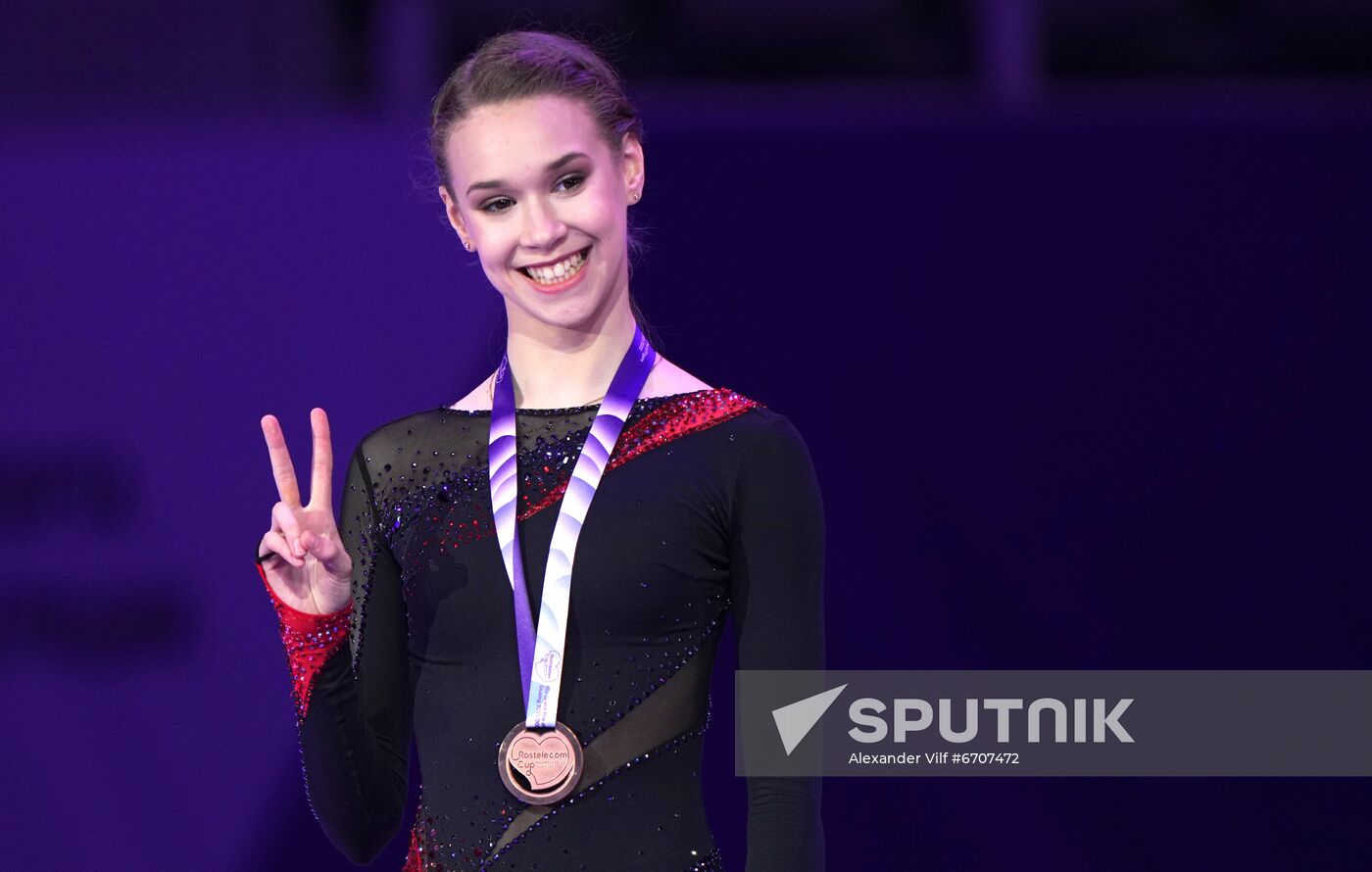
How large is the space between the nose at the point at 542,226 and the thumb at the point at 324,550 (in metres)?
0.40

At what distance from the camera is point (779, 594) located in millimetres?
1689

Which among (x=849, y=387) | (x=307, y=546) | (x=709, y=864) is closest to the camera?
(x=307, y=546)

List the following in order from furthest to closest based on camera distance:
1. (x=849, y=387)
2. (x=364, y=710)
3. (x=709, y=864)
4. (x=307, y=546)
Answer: (x=849, y=387)
(x=364, y=710)
(x=709, y=864)
(x=307, y=546)

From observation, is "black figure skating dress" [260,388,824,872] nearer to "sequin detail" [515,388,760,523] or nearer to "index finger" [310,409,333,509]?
"sequin detail" [515,388,760,523]

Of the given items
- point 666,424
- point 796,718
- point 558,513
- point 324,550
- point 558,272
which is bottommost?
point 796,718

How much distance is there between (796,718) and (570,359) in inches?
19.4

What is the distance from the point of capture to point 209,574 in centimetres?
288

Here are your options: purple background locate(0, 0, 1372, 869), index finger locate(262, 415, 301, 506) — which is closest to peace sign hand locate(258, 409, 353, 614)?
index finger locate(262, 415, 301, 506)

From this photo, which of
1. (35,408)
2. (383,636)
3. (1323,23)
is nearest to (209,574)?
(35,408)

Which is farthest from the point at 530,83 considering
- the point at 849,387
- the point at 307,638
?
the point at 849,387

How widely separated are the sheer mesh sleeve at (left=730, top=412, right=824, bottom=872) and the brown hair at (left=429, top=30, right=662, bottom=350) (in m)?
0.42

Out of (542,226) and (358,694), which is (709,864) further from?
(542,226)

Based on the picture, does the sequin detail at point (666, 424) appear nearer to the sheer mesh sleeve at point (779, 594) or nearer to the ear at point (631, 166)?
the sheer mesh sleeve at point (779, 594)

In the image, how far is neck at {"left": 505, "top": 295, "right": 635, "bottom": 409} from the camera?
5.96 ft
